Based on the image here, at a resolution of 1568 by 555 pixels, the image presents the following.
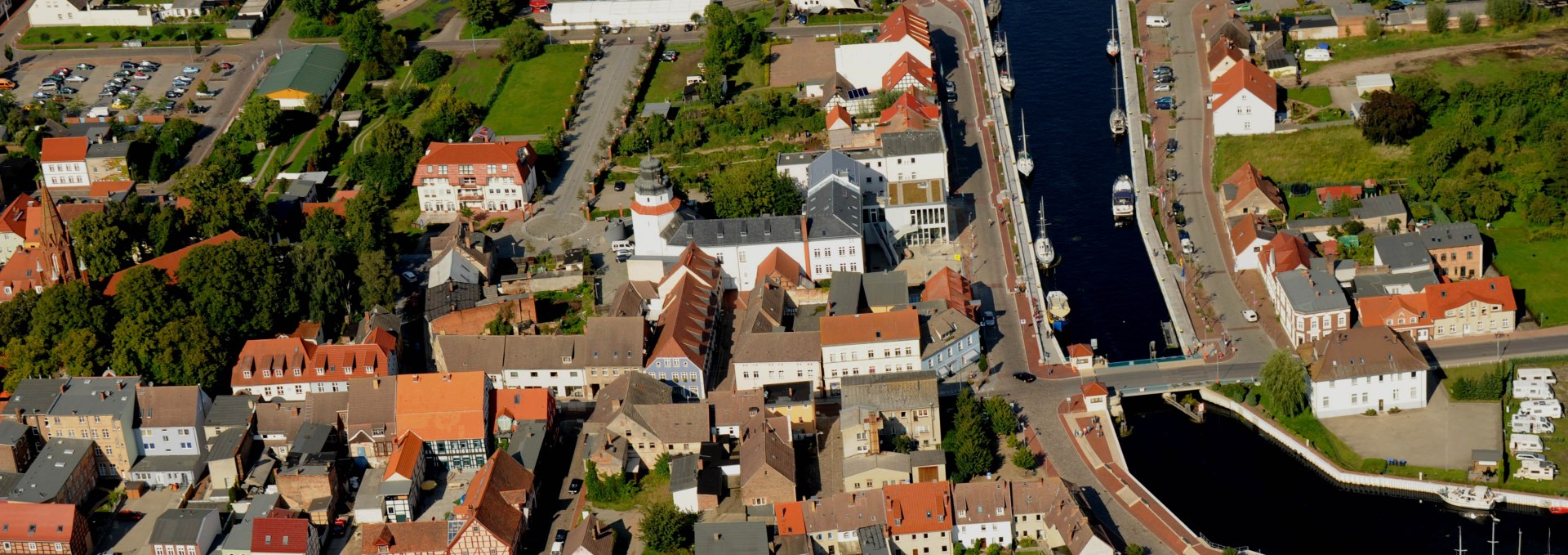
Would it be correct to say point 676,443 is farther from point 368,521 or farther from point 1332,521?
point 1332,521

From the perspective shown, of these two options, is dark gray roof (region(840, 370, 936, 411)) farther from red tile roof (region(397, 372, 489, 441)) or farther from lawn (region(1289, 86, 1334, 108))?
lawn (region(1289, 86, 1334, 108))

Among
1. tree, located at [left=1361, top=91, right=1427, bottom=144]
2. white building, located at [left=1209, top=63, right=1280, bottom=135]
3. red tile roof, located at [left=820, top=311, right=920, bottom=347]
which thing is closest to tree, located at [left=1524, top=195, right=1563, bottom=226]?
tree, located at [left=1361, top=91, right=1427, bottom=144]

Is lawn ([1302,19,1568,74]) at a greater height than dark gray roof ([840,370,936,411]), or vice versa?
lawn ([1302,19,1568,74])

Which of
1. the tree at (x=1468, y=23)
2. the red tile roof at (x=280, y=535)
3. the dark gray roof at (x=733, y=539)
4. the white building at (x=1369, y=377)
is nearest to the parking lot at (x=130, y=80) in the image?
the red tile roof at (x=280, y=535)

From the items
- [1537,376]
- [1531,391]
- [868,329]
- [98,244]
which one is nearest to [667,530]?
[868,329]

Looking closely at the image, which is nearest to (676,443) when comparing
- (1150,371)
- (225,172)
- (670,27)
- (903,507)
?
(903,507)

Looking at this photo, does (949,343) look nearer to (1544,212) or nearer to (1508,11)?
(1544,212)
